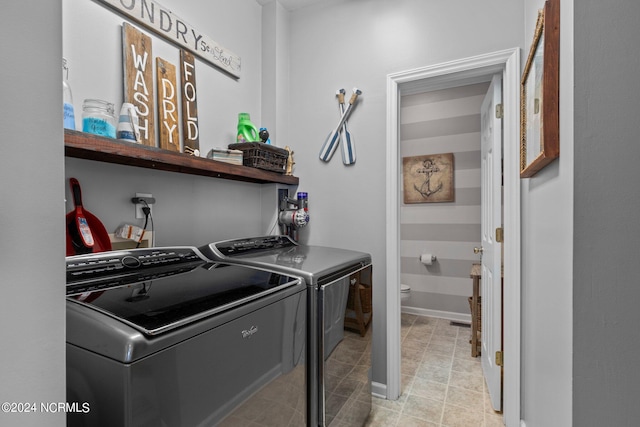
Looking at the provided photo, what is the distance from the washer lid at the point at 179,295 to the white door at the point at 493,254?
140 cm

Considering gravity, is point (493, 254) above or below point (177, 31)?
below

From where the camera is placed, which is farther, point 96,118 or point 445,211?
point 445,211

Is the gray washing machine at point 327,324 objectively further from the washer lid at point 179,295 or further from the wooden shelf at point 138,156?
the wooden shelf at point 138,156

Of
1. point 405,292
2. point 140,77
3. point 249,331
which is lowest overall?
point 405,292

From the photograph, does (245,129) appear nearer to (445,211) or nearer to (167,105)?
(167,105)

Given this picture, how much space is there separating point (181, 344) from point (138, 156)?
820 millimetres

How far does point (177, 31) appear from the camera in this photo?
1711mm

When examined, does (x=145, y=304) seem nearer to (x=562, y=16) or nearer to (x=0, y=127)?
(x=0, y=127)

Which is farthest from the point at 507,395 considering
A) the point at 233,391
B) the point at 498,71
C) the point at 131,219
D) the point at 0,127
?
the point at 0,127

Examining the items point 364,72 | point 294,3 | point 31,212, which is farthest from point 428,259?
point 31,212

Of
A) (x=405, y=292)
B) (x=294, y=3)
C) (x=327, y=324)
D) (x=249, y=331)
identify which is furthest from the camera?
(x=405, y=292)

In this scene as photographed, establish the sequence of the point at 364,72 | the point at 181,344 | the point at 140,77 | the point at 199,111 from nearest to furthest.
A: the point at 181,344
the point at 140,77
the point at 199,111
the point at 364,72

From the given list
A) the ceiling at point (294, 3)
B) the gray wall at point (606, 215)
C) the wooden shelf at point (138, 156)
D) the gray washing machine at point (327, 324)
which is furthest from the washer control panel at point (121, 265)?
the ceiling at point (294, 3)

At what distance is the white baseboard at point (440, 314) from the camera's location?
3576mm
